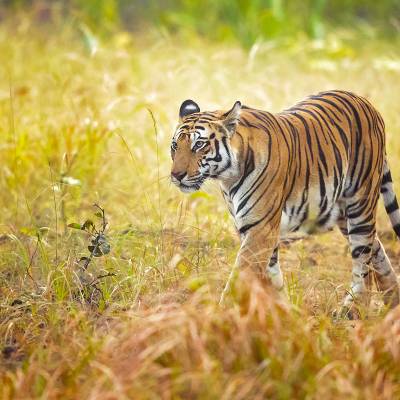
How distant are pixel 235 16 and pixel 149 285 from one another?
24.2 ft

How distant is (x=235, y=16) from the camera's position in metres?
11.1

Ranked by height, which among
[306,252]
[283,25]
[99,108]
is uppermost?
[283,25]

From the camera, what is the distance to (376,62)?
9336 millimetres

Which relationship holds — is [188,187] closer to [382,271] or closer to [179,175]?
[179,175]

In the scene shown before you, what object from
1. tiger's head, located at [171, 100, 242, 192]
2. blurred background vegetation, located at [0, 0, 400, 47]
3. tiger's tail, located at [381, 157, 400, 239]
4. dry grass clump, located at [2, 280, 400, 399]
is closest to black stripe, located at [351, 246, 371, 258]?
tiger's tail, located at [381, 157, 400, 239]

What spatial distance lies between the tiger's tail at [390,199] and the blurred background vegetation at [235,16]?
491cm

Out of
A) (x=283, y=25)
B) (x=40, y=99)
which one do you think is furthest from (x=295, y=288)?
(x=283, y=25)

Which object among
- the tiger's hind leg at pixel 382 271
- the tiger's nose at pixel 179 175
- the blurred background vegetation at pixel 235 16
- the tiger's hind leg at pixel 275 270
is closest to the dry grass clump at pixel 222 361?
the tiger's nose at pixel 179 175

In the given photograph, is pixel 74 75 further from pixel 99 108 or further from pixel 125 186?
pixel 125 186

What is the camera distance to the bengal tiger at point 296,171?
4.18 meters

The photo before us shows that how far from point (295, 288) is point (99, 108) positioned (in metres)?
3.75

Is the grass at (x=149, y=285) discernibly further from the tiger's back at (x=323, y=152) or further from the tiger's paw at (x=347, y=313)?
the tiger's back at (x=323, y=152)

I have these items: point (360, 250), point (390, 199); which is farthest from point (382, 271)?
point (390, 199)

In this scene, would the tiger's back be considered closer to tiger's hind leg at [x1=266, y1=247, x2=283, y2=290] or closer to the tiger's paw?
tiger's hind leg at [x1=266, y1=247, x2=283, y2=290]
